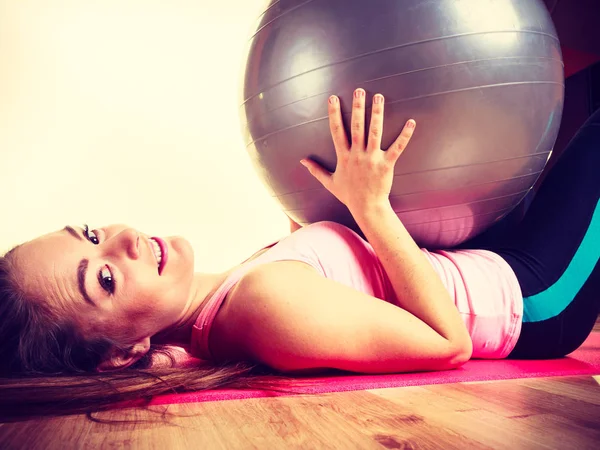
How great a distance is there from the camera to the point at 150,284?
1081 mm

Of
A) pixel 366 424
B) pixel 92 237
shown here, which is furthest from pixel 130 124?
pixel 366 424

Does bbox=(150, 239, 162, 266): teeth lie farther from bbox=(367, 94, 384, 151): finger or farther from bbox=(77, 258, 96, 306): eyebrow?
bbox=(367, 94, 384, 151): finger

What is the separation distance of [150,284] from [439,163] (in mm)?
635

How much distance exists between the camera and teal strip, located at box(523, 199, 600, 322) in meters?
1.19

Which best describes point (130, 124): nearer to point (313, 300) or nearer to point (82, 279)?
point (82, 279)

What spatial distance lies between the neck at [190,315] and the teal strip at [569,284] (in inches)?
29.4

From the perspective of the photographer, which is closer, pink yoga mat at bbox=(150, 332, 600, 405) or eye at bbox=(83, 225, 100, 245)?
pink yoga mat at bbox=(150, 332, 600, 405)

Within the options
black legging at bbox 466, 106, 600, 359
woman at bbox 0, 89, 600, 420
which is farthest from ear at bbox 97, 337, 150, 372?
black legging at bbox 466, 106, 600, 359

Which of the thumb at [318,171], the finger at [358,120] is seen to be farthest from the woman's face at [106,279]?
the finger at [358,120]

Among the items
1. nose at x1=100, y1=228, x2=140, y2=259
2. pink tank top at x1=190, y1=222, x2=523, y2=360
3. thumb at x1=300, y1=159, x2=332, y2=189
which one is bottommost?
pink tank top at x1=190, y1=222, x2=523, y2=360

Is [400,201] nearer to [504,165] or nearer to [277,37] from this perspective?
[504,165]

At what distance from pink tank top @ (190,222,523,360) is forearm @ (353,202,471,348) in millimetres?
83

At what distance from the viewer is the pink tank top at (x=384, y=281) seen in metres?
1.11

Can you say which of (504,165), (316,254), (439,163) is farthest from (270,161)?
(504,165)
